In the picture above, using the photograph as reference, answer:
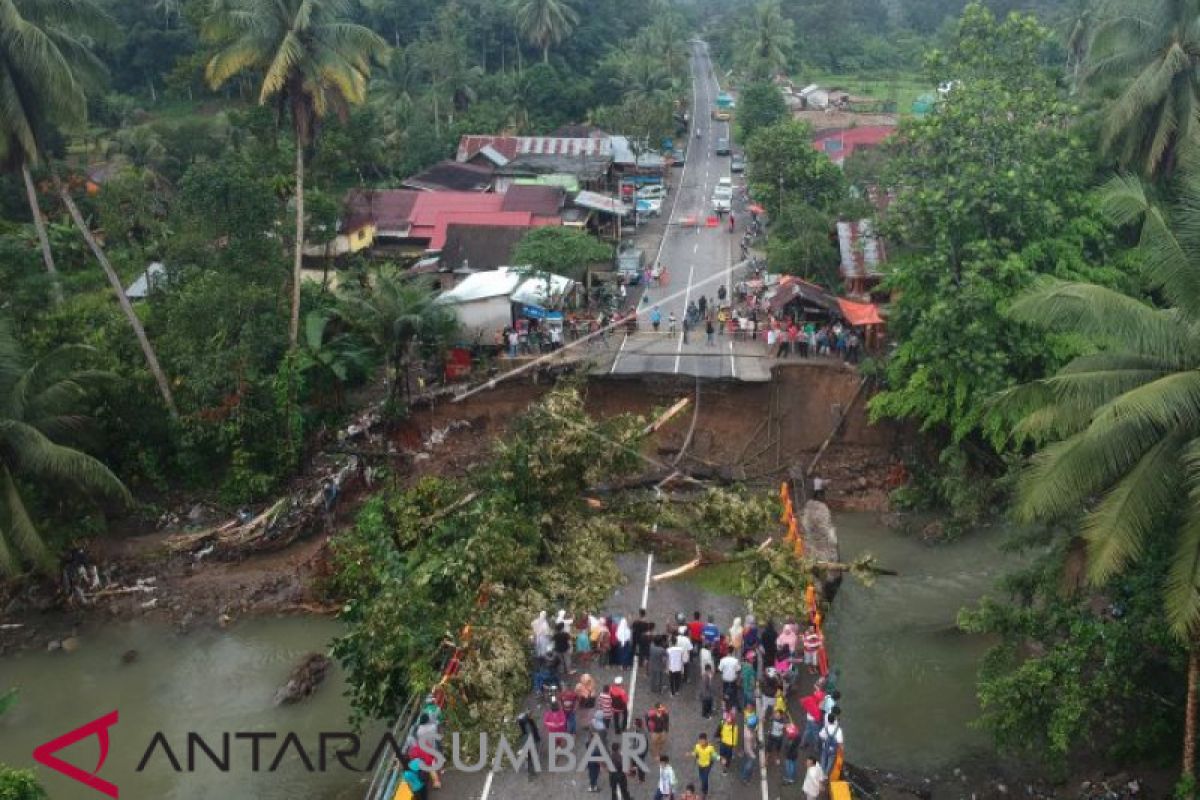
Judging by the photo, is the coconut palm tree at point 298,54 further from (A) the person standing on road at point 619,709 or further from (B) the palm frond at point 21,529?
(A) the person standing on road at point 619,709

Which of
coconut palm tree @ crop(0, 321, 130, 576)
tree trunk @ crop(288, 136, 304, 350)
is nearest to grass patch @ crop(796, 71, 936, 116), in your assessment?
tree trunk @ crop(288, 136, 304, 350)

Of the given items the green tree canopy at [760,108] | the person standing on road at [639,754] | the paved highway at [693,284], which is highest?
the green tree canopy at [760,108]

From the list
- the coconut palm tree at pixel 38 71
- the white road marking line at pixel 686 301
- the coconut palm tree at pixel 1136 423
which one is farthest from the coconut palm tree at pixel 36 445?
the coconut palm tree at pixel 1136 423

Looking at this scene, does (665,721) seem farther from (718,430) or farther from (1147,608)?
(718,430)

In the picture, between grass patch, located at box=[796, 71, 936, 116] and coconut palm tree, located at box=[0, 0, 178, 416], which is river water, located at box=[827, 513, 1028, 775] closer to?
coconut palm tree, located at box=[0, 0, 178, 416]

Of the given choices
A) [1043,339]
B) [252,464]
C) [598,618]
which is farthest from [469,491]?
[1043,339]

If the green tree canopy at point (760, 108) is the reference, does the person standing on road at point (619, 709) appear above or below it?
below

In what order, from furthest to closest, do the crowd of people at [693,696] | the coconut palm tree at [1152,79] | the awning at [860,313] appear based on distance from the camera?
the awning at [860,313], the coconut palm tree at [1152,79], the crowd of people at [693,696]
